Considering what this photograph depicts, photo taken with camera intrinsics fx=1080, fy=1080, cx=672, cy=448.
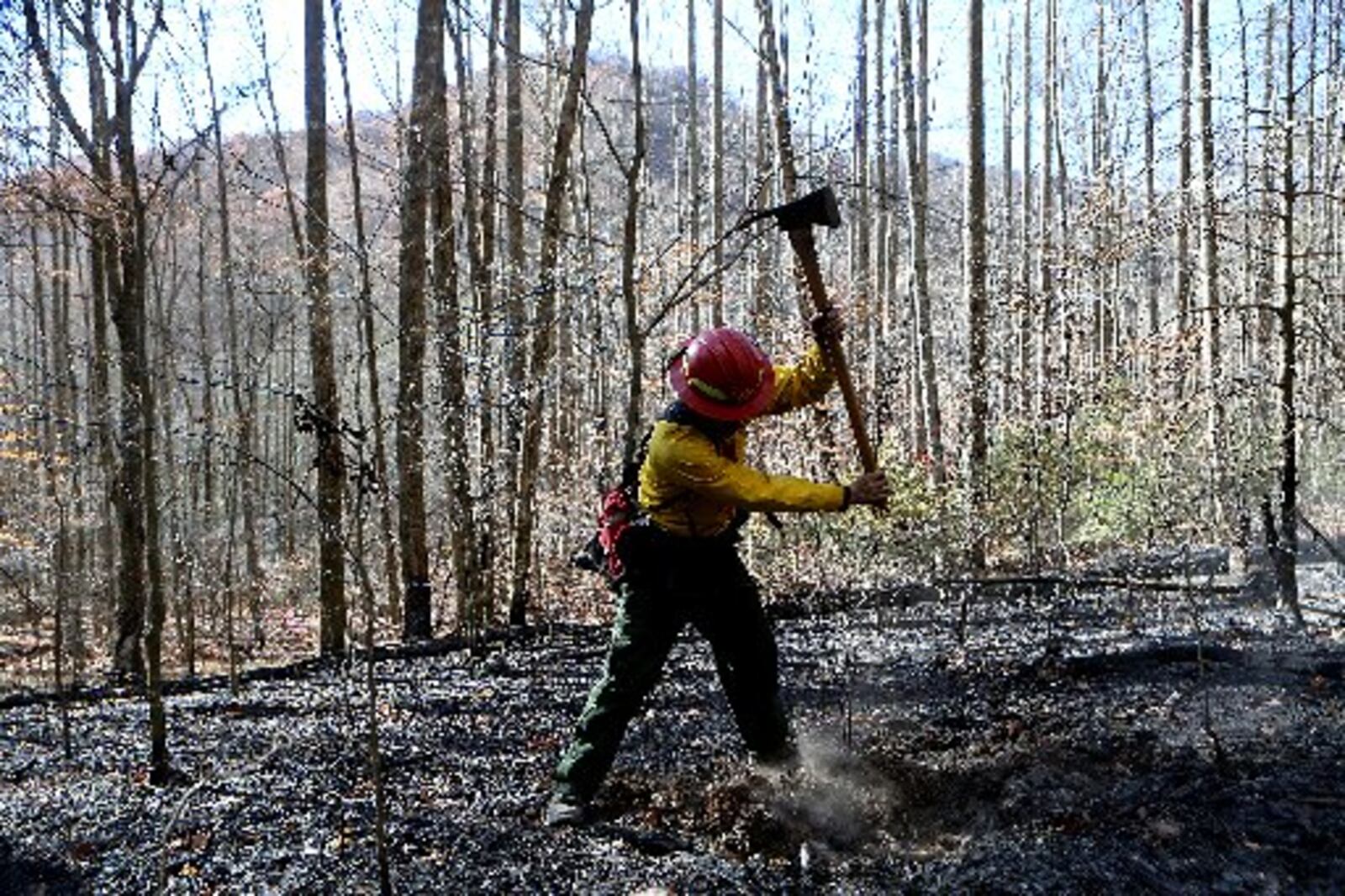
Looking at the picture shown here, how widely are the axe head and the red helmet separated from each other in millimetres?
621

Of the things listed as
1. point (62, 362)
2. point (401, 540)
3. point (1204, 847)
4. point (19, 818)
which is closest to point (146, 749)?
point (19, 818)

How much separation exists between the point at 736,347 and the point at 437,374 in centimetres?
658

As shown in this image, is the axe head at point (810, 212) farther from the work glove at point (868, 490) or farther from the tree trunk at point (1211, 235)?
the tree trunk at point (1211, 235)

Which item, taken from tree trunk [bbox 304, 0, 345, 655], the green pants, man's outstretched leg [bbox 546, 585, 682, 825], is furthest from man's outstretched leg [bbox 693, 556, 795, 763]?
tree trunk [bbox 304, 0, 345, 655]

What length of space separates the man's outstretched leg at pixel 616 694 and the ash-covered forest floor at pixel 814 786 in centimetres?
17

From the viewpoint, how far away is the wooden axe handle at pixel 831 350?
426 cm

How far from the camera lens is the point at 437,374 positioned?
32.7ft

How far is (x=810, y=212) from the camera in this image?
14.0 feet

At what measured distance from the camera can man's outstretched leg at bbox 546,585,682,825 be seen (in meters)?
3.91

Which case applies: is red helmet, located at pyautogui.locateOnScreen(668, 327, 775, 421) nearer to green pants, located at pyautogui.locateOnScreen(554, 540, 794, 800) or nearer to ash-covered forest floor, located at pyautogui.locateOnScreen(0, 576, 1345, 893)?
green pants, located at pyautogui.locateOnScreen(554, 540, 794, 800)

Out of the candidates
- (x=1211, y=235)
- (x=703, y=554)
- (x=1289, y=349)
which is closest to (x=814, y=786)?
(x=703, y=554)

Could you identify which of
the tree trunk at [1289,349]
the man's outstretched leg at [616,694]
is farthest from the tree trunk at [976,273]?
the man's outstretched leg at [616,694]

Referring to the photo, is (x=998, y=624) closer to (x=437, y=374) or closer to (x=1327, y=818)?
(x=1327, y=818)

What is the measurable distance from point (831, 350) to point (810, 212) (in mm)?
552
